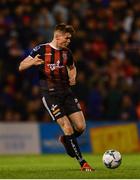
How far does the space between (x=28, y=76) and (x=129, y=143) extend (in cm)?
314

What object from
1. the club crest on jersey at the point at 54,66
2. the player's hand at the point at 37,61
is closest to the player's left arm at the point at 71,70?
the club crest on jersey at the point at 54,66

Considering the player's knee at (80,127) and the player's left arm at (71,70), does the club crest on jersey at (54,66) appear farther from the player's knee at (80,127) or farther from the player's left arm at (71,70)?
the player's knee at (80,127)

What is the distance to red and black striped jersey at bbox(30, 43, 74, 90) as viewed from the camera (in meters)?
11.0

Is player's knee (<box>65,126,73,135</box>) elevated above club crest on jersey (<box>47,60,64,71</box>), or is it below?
below

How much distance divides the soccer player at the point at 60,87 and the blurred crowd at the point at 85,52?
6863mm

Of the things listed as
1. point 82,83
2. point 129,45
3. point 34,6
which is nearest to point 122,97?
point 82,83

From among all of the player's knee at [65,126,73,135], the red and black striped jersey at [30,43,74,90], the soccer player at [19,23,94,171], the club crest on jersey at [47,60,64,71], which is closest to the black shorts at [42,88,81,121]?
the soccer player at [19,23,94,171]

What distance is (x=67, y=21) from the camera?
19.7 m

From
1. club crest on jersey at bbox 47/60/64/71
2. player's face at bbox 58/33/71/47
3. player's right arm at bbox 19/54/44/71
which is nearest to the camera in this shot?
player's right arm at bbox 19/54/44/71

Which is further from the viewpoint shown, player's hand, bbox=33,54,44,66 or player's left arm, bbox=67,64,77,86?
player's left arm, bbox=67,64,77,86

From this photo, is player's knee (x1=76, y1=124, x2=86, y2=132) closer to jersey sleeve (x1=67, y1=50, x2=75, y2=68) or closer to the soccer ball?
the soccer ball

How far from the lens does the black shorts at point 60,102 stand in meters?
11.0

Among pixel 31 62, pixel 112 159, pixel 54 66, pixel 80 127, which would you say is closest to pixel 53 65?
pixel 54 66

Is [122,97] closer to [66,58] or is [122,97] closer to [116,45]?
[116,45]
